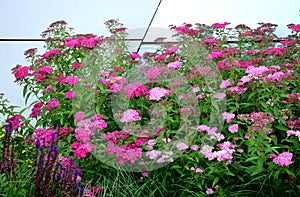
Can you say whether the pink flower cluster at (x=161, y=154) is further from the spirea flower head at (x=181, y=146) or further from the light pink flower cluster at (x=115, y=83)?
the light pink flower cluster at (x=115, y=83)

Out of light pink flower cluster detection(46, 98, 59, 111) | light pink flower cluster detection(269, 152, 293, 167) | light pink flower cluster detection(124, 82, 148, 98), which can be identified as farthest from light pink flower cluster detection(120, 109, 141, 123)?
light pink flower cluster detection(269, 152, 293, 167)

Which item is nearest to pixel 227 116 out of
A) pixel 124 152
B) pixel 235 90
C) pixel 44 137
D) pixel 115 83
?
pixel 235 90

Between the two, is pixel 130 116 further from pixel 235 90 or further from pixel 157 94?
pixel 235 90

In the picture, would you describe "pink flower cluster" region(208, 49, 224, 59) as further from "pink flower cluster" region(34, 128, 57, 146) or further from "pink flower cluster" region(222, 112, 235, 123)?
"pink flower cluster" region(34, 128, 57, 146)

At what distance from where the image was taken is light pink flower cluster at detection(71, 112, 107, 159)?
2.94 metres

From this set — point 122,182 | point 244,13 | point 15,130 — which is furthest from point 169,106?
point 244,13

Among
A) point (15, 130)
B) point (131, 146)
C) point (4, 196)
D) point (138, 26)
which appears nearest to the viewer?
point (4, 196)

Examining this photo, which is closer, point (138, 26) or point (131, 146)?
point (131, 146)

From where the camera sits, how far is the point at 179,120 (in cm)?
320

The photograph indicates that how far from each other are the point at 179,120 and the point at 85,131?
25.4 inches

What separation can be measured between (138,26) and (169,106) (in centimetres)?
279

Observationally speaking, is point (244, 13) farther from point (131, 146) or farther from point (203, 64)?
point (131, 146)

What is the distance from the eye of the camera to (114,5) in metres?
5.68

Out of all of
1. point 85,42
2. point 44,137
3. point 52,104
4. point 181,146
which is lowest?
point 181,146
